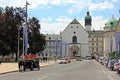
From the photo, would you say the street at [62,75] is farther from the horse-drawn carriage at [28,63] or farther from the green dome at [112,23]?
the green dome at [112,23]

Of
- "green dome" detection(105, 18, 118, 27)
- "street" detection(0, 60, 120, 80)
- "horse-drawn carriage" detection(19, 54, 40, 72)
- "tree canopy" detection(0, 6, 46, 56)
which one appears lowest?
"street" detection(0, 60, 120, 80)

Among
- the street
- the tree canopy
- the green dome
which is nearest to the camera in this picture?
the street

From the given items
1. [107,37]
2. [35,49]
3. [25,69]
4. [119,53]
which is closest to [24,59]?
[25,69]

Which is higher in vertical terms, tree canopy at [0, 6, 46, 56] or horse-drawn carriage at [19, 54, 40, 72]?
tree canopy at [0, 6, 46, 56]

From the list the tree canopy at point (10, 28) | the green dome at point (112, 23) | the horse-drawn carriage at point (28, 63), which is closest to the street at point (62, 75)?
the horse-drawn carriage at point (28, 63)

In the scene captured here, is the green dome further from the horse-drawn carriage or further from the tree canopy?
the horse-drawn carriage

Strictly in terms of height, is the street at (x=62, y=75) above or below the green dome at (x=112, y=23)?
below

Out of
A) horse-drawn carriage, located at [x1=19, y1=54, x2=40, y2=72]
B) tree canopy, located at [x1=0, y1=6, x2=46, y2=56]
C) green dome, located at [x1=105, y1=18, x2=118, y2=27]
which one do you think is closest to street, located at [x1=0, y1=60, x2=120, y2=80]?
horse-drawn carriage, located at [x1=19, y1=54, x2=40, y2=72]

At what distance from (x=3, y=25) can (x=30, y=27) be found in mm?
10803

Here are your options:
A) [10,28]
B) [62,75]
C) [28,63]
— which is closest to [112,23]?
[10,28]

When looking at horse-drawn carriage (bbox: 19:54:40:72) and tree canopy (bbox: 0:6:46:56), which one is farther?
tree canopy (bbox: 0:6:46:56)

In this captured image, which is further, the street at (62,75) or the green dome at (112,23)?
the green dome at (112,23)

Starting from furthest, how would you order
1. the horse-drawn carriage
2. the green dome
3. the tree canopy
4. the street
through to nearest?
the green dome < the tree canopy < the horse-drawn carriage < the street

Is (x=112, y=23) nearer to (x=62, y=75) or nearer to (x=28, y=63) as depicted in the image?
(x=28, y=63)
